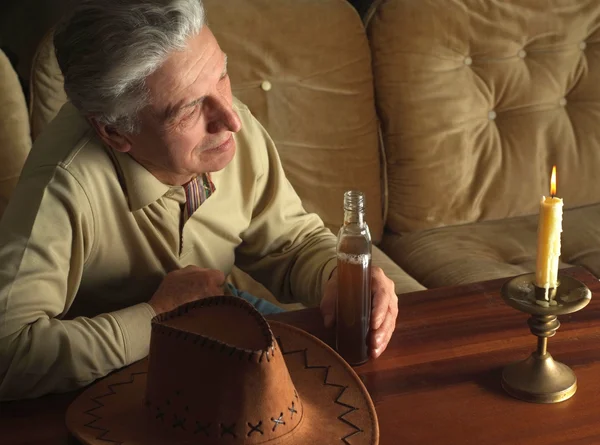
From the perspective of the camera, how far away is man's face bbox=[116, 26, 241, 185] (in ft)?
4.03

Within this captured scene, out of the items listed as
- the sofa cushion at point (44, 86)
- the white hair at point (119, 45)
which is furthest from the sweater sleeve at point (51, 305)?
the sofa cushion at point (44, 86)

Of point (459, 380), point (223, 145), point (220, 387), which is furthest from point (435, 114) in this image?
point (220, 387)

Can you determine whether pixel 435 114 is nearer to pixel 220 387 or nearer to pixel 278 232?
pixel 278 232

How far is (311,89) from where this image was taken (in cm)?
207

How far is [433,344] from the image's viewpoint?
3.77 ft

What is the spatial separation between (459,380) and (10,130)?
1250 millimetres

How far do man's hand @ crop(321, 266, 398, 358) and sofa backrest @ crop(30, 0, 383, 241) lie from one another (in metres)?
0.86

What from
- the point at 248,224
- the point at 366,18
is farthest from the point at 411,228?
the point at 248,224

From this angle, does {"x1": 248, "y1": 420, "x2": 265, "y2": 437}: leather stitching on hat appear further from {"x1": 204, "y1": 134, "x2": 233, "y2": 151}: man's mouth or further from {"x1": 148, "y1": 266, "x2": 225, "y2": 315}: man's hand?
{"x1": 204, "y1": 134, "x2": 233, "y2": 151}: man's mouth

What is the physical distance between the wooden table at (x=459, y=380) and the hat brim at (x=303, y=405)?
0.04m

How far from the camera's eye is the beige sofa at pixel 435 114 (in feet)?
6.68

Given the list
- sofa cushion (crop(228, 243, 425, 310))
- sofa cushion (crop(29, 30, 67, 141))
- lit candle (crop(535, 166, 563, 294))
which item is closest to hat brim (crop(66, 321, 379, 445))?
lit candle (crop(535, 166, 563, 294))

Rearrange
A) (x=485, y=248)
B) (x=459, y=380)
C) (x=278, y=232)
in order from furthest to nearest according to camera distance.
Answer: (x=485, y=248), (x=278, y=232), (x=459, y=380)

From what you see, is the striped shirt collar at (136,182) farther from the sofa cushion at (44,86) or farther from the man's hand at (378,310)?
the sofa cushion at (44,86)
